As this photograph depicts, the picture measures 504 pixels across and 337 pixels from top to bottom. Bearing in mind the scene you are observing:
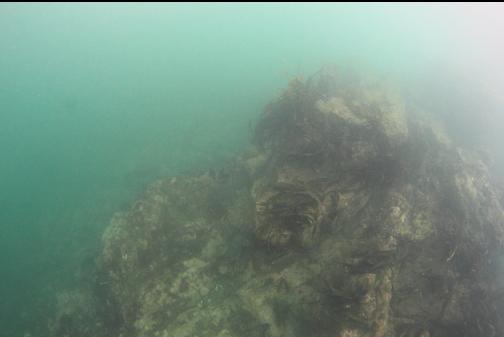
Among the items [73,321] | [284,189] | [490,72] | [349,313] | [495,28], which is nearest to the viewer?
[349,313]

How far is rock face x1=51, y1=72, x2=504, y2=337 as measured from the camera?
16.9ft

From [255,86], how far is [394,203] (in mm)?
5988

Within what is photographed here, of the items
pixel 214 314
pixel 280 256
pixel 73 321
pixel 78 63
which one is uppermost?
pixel 78 63

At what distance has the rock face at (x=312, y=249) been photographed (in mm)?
5152

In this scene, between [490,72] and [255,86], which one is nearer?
[255,86]

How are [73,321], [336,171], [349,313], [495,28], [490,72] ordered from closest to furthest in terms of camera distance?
[349,313] < [73,321] < [336,171] < [490,72] < [495,28]

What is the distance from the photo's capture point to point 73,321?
5543 millimetres

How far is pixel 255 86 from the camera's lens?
35.2 feet

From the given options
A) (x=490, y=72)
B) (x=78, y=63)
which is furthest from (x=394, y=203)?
(x=490, y=72)

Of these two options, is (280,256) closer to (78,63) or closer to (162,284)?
(162,284)

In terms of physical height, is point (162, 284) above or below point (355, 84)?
below

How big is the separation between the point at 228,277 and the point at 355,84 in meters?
7.78

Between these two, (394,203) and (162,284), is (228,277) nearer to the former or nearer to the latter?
(162,284)

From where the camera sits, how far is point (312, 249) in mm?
5719
